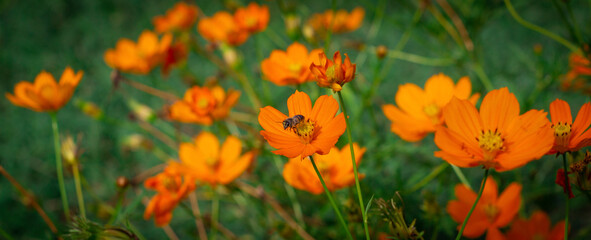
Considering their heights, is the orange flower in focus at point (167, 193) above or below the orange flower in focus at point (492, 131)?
below

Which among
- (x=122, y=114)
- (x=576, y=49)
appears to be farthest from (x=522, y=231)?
(x=122, y=114)

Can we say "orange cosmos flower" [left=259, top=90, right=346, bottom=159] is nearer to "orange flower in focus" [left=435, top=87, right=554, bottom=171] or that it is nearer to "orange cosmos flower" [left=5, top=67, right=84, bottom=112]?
"orange flower in focus" [left=435, top=87, right=554, bottom=171]

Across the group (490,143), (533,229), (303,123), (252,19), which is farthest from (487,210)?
(252,19)

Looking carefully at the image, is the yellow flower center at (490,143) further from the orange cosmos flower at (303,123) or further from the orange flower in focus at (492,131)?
the orange cosmos flower at (303,123)

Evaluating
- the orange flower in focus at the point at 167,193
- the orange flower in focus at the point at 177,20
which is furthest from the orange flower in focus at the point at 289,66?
the orange flower in focus at the point at 177,20

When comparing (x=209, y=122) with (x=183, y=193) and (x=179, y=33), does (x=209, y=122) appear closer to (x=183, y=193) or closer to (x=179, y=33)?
(x=183, y=193)

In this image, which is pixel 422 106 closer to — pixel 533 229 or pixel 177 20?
pixel 533 229

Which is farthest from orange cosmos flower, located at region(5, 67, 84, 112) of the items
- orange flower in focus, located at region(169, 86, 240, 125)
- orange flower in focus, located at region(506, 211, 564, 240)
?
orange flower in focus, located at region(506, 211, 564, 240)

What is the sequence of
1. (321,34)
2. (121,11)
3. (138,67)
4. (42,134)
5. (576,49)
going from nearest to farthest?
(576,49) < (138,67) < (321,34) < (42,134) < (121,11)
